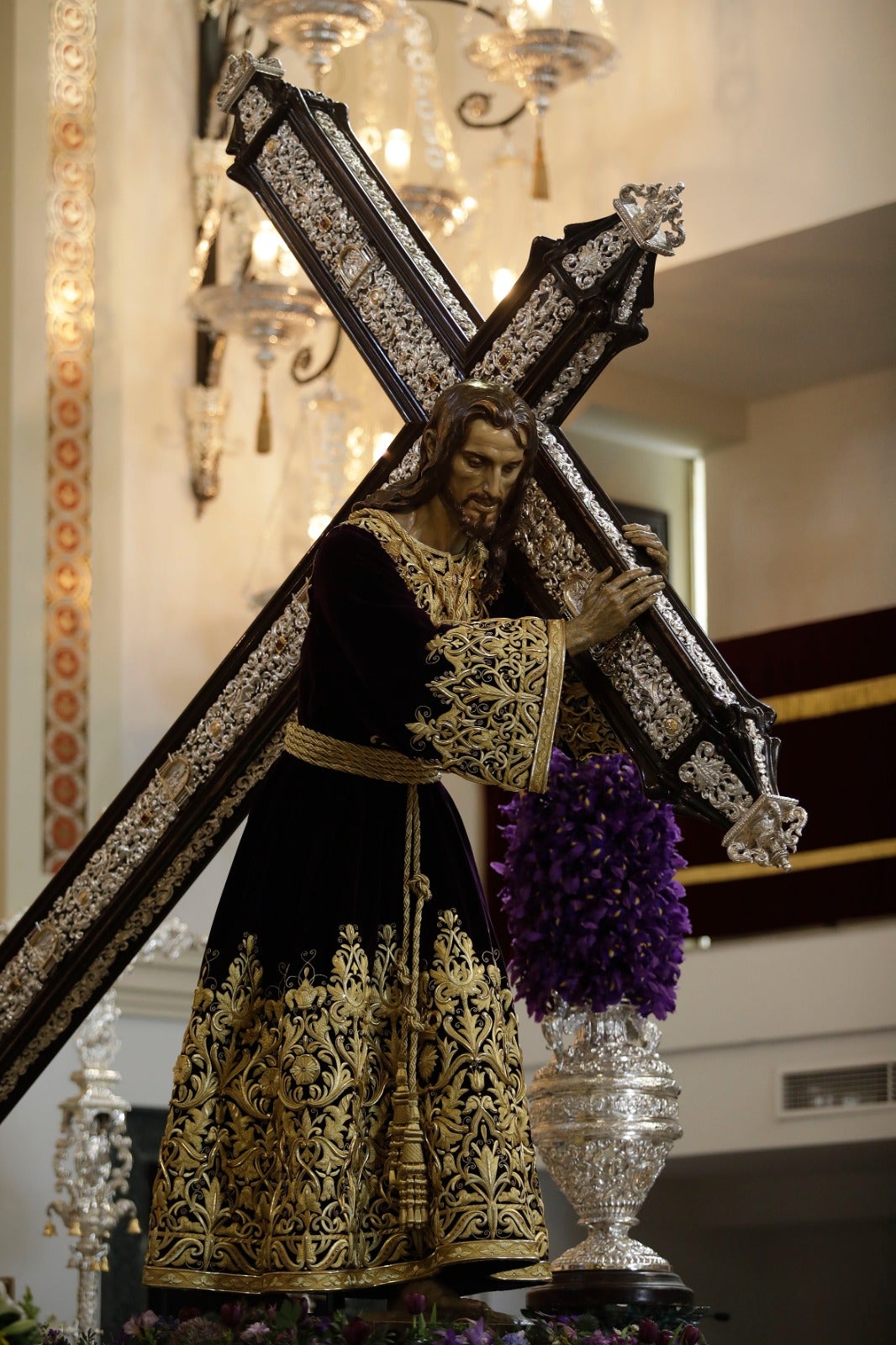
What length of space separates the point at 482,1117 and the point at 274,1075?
353 mm

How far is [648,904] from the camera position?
391 centimetres

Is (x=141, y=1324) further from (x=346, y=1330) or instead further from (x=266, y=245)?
(x=266, y=245)

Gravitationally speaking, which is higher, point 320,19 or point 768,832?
point 320,19

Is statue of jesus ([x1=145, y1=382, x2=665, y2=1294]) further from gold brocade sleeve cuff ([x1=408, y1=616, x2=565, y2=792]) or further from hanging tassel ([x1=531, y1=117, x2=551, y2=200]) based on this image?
hanging tassel ([x1=531, y1=117, x2=551, y2=200])

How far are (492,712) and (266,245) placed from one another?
405cm

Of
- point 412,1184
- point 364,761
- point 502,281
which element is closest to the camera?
point 412,1184

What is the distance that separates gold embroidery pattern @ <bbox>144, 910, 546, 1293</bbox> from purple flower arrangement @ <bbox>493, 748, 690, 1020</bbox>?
355 millimetres

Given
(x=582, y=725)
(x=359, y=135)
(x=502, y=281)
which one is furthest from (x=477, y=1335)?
(x=359, y=135)

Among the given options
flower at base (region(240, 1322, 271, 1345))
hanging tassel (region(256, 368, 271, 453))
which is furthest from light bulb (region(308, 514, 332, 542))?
flower at base (region(240, 1322, 271, 1345))

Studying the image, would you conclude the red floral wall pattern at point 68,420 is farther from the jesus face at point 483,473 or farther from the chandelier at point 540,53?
the jesus face at point 483,473

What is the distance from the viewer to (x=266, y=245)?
715 centimetres

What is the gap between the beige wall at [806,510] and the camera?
893cm

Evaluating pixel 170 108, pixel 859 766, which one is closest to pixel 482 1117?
pixel 859 766

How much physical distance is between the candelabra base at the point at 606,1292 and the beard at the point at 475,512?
1272mm
